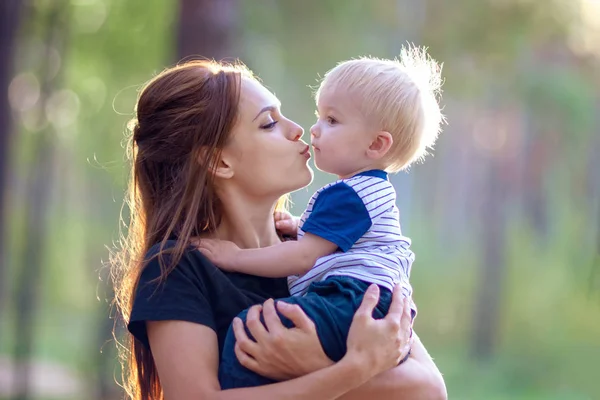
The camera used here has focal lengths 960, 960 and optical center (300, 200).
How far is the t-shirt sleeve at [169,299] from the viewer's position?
2674mm

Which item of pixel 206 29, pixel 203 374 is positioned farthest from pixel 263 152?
pixel 206 29

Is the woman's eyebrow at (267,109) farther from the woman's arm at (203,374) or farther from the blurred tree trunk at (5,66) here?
the blurred tree trunk at (5,66)

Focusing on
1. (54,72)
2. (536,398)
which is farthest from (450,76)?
(54,72)

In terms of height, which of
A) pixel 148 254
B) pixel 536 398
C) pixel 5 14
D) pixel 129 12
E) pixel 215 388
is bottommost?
pixel 215 388

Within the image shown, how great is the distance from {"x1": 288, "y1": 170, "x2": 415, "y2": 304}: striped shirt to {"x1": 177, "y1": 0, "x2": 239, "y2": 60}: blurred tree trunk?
518 centimetres

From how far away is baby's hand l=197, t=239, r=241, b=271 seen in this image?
9.52ft

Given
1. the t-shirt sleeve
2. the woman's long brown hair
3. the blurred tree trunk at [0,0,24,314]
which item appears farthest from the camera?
the blurred tree trunk at [0,0,24,314]

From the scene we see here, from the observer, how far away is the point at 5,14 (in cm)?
1245

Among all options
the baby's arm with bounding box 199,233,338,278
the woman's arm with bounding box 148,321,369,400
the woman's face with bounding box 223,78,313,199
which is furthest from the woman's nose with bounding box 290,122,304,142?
the woman's arm with bounding box 148,321,369,400

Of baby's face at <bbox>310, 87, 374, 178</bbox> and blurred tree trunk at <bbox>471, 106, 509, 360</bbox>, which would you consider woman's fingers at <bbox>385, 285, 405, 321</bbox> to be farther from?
blurred tree trunk at <bbox>471, 106, 509, 360</bbox>

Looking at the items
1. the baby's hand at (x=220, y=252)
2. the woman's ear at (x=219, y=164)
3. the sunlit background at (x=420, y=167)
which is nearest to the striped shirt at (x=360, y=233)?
the baby's hand at (x=220, y=252)

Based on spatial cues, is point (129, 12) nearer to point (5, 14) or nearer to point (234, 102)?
point (5, 14)

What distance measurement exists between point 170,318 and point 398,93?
3.31 ft

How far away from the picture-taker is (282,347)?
8.50ft
